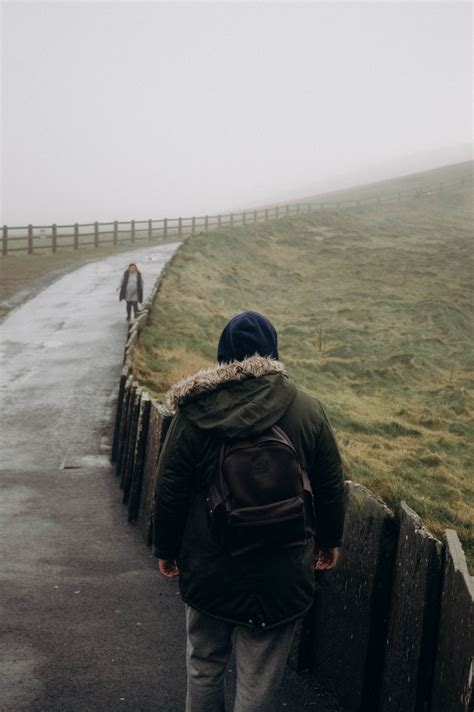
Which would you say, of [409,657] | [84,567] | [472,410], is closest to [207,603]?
[409,657]

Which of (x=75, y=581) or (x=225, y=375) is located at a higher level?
(x=225, y=375)

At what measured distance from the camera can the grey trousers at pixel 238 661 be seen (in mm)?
3387

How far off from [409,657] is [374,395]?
13.1 meters

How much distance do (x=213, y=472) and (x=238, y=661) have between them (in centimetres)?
81

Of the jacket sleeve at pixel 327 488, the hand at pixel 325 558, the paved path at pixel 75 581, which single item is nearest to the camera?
the jacket sleeve at pixel 327 488

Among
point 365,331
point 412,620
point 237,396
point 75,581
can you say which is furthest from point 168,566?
point 365,331

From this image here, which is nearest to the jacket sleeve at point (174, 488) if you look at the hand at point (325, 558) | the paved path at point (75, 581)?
the hand at point (325, 558)

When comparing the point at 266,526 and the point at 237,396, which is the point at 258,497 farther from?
the point at 237,396

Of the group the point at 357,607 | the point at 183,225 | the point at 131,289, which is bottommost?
the point at 357,607

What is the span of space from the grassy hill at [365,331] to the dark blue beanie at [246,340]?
5.46 m

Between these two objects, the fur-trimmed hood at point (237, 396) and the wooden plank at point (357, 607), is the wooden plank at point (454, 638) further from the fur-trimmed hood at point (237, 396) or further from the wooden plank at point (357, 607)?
the fur-trimmed hood at point (237, 396)

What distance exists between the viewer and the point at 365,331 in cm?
2275

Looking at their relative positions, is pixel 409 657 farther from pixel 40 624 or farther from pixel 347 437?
pixel 347 437

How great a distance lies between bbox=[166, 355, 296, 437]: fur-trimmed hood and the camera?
10.7 ft
